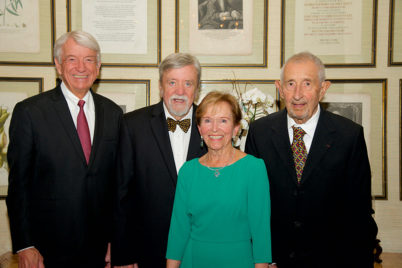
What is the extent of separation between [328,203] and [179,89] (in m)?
1.15

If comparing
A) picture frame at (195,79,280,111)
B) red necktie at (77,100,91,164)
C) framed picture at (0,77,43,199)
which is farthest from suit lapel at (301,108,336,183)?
framed picture at (0,77,43,199)

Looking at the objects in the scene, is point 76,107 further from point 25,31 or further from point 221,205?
point 25,31

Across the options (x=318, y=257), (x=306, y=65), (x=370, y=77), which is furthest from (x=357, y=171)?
(x=370, y=77)

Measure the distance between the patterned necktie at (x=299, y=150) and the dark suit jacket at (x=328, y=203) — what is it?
4cm

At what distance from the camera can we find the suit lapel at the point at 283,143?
72.4 inches

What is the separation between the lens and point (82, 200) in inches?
77.9

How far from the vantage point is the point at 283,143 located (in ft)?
6.23

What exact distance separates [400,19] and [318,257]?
2377mm

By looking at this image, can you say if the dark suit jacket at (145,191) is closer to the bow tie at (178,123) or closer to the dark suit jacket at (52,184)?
the bow tie at (178,123)

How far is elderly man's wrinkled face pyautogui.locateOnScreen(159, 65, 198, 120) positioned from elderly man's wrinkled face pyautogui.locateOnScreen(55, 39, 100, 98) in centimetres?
53

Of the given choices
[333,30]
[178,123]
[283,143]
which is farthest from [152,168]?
[333,30]

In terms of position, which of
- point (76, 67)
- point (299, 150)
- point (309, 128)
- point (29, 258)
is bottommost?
point (29, 258)

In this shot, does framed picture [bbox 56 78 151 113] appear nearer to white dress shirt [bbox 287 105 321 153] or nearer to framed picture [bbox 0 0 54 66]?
framed picture [bbox 0 0 54 66]

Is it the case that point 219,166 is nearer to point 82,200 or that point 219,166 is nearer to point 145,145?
point 145,145
